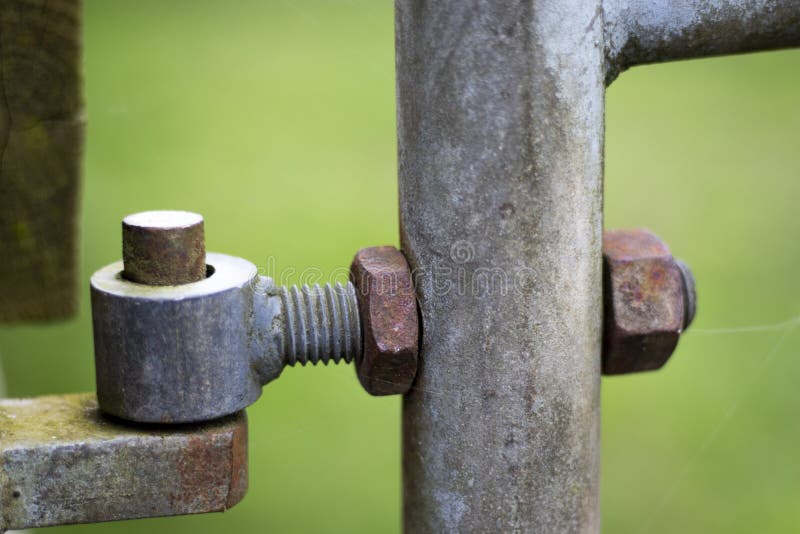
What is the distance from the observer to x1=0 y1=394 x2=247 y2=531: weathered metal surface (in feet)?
3.64

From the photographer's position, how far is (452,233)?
1.11 meters

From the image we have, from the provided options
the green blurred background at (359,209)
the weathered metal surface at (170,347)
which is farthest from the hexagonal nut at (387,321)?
the green blurred background at (359,209)

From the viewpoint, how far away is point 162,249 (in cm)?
112

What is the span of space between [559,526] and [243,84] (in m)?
3.65

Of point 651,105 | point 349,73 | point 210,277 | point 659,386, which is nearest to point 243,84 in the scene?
point 349,73

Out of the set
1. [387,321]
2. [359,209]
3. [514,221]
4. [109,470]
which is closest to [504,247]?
[514,221]

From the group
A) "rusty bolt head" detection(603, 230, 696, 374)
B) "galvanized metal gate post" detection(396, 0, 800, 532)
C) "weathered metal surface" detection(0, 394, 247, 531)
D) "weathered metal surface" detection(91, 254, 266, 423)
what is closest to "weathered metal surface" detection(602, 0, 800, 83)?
"galvanized metal gate post" detection(396, 0, 800, 532)

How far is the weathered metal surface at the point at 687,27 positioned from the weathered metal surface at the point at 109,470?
61 cm

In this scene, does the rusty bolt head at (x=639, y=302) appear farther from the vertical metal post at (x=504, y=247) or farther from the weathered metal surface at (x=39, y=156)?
the weathered metal surface at (x=39, y=156)

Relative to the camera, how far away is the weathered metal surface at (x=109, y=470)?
3.64ft

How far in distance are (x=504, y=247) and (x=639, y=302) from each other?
227 mm

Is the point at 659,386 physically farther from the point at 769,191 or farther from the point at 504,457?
the point at 504,457

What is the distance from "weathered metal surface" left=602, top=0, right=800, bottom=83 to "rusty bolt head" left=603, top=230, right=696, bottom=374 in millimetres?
219

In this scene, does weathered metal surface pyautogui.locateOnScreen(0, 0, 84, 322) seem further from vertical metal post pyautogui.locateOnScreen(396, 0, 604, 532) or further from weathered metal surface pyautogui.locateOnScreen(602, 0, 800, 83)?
weathered metal surface pyautogui.locateOnScreen(602, 0, 800, 83)
